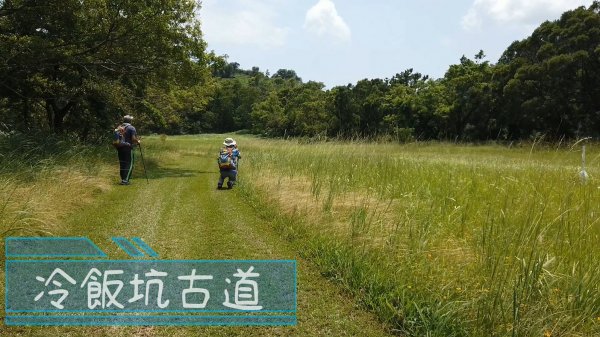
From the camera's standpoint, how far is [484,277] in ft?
12.4

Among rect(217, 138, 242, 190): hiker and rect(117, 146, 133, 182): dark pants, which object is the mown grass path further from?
rect(217, 138, 242, 190): hiker

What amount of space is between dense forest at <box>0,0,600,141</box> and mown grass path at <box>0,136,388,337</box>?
4.63 metres

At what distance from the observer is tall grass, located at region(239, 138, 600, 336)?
329 centimetres

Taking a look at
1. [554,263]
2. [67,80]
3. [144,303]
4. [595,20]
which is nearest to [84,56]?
[67,80]

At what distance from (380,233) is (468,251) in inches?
47.3

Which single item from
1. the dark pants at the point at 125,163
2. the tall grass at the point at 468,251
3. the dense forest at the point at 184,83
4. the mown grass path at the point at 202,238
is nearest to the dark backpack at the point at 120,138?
the dark pants at the point at 125,163

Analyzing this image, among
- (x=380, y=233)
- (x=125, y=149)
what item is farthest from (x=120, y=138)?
(x=380, y=233)

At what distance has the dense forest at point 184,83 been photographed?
570 inches

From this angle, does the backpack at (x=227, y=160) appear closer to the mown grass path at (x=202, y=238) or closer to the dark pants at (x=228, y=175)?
the dark pants at (x=228, y=175)

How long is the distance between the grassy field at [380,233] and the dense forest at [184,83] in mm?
1679

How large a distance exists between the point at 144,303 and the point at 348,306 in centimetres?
209

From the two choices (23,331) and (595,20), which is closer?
(23,331)

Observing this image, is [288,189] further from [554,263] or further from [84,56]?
[84,56]

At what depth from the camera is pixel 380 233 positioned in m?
5.44
